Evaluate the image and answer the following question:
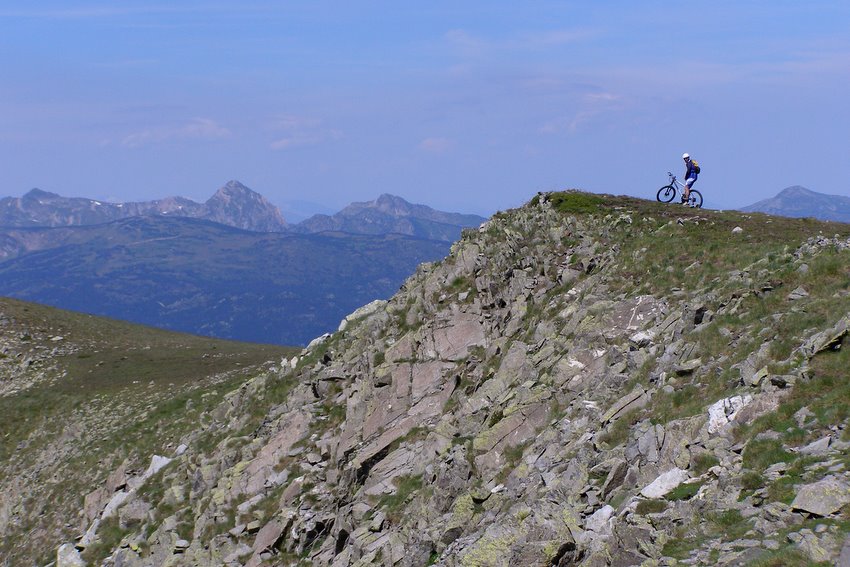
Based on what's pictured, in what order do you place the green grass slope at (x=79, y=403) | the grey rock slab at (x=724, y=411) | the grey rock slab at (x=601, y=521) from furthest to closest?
the green grass slope at (x=79, y=403)
the grey rock slab at (x=724, y=411)
the grey rock slab at (x=601, y=521)

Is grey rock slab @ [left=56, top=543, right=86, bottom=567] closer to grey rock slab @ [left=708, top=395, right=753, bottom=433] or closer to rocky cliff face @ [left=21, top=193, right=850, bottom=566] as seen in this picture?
rocky cliff face @ [left=21, top=193, right=850, bottom=566]

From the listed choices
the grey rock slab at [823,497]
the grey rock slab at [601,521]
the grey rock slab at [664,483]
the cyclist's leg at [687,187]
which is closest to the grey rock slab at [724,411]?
the grey rock slab at [664,483]

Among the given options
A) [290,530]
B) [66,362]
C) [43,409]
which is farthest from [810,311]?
[66,362]

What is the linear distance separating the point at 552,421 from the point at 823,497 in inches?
456

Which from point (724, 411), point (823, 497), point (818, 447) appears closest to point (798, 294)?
point (724, 411)

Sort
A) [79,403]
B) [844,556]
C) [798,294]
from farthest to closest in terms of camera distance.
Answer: [79,403] → [798,294] → [844,556]

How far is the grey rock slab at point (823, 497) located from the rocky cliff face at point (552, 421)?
4 centimetres

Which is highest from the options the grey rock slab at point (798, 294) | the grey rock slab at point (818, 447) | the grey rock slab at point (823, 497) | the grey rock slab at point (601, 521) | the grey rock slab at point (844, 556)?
the grey rock slab at point (798, 294)

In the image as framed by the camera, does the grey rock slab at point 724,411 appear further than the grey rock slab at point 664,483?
Yes

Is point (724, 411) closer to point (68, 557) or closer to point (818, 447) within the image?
point (818, 447)

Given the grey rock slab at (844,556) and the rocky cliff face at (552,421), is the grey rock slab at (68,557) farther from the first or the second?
the grey rock slab at (844,556)

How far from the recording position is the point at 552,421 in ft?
80.5

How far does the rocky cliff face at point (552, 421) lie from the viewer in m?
15.7

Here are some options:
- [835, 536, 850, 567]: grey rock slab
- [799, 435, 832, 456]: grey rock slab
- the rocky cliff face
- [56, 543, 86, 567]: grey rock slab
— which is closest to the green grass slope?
[56, 543, 86, 567]: grey rock slab
